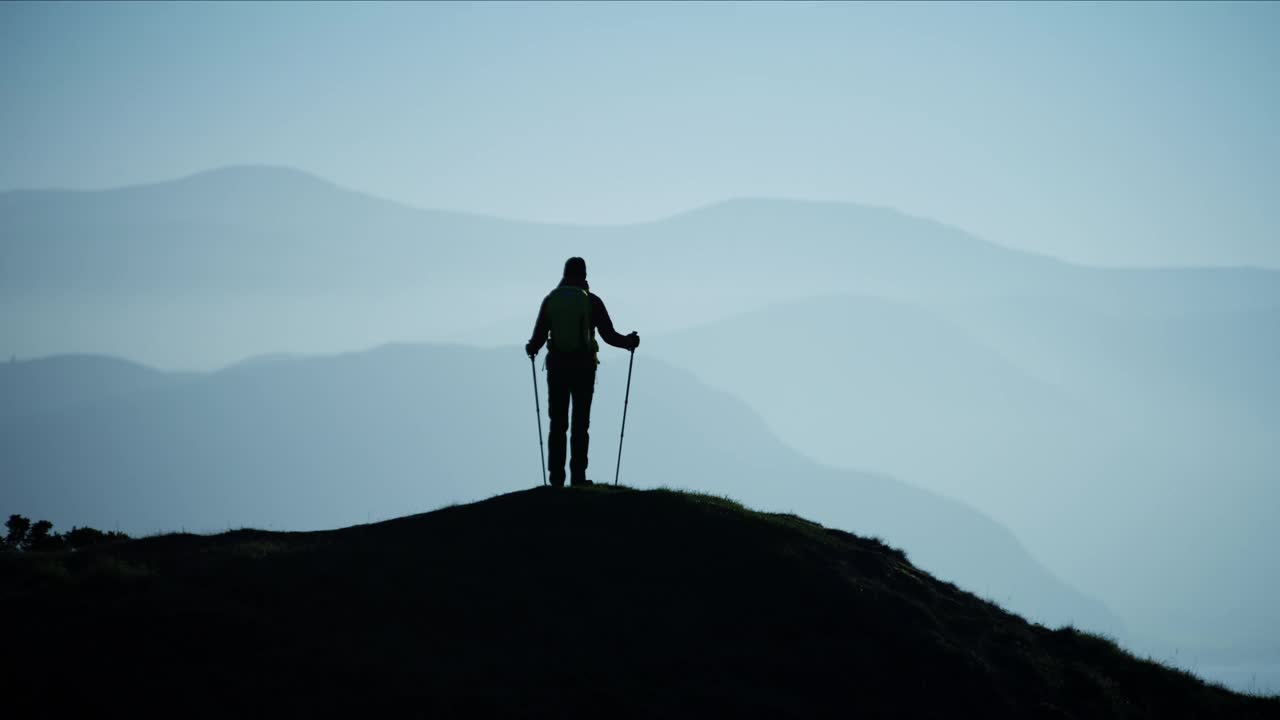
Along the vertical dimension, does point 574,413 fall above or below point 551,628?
above

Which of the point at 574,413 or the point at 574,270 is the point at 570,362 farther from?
the point at 574,270

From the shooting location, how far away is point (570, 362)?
20.5 metres

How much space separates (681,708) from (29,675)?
698 centimetres

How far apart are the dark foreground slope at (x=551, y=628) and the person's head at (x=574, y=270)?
4267 millimetres

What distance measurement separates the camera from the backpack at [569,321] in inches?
808

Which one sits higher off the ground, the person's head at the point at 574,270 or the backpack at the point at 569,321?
the person's head at the point at 574,270

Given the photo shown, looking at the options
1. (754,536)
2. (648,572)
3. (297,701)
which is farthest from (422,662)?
(754,536)

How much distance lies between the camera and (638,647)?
14086 millimetres

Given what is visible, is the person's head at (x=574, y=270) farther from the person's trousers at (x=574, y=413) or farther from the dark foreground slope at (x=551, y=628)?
the dark foreground slope at (x=551, y=628)

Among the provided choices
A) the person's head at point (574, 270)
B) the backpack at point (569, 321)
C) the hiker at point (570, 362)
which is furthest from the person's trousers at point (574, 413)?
the person's head at point (574, 270)

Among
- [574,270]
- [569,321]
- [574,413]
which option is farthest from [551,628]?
[574,270]

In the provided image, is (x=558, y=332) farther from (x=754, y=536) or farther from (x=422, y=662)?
(x=422, y=662)

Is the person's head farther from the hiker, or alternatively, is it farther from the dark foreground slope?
the dark foreground slope

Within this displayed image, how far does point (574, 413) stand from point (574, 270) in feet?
8.73
